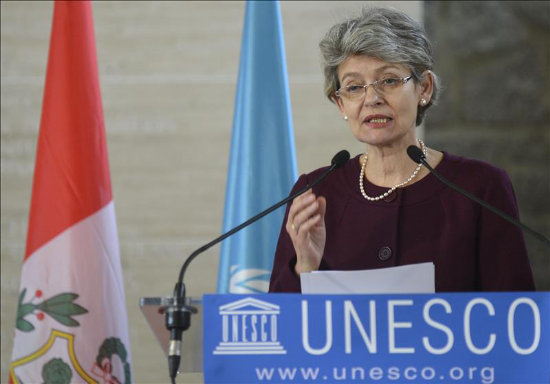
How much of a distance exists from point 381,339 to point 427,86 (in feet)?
3.46

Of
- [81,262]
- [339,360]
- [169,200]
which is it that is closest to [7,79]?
[169,200]

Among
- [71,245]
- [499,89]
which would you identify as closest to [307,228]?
[71,245]

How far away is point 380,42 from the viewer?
227 cm

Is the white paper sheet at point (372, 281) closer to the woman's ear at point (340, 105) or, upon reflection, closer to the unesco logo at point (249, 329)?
the unesco logo at point (249, 329)

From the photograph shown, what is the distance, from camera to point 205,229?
3.88m

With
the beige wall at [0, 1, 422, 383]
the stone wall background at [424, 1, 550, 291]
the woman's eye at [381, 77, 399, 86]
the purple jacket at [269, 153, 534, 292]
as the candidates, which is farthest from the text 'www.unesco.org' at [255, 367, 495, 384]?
the stone wall background at [424, 1, 550, 291]

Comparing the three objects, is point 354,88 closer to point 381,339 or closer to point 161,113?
point 381,339

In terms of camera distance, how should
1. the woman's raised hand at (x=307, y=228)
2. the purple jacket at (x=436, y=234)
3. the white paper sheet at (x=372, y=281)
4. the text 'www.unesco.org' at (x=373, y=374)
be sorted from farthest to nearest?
the purple jacket at (x=436, y=234), the woman's raised hand at (x=307, y=228), the white paper sheet at (x=372, y=281), the text 'www.unesco.org' at (x=373, y=374)

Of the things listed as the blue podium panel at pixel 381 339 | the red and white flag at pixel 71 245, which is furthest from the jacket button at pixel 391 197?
the red and white flag at pixel 71 245

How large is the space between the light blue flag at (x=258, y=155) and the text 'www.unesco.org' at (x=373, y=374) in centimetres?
152

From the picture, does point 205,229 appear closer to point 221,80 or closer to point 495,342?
point 221,80

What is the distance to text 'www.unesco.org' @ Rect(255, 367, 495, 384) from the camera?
1.56 metres

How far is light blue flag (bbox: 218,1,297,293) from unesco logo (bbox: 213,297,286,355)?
1.49m

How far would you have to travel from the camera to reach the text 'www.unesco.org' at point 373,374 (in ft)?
5.11
